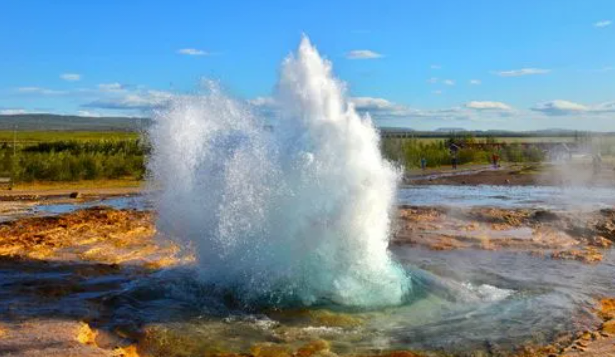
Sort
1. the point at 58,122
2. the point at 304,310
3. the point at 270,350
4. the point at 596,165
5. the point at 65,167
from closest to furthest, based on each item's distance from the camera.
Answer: the point at 270,350, the point at 304,310, the point at 65,167, the point at 596,165, the point at 58,122

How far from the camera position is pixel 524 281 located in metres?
9.34

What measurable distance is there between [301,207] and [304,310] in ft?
3.76

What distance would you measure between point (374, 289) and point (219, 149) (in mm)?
2473

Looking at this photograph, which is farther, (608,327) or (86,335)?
(608,327)

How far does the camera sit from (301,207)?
7539mm

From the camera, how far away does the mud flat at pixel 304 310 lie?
20.5ft

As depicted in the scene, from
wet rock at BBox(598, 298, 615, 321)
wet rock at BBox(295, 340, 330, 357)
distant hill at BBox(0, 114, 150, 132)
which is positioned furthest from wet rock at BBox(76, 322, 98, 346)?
distant hill at BBox(0, 114, 150, 132)

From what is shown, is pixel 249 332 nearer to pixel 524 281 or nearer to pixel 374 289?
pixel 374 289

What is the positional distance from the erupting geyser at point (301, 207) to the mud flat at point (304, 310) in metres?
0.38

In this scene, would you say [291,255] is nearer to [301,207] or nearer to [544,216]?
[301,207]

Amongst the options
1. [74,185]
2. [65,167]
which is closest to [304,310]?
[74,185]

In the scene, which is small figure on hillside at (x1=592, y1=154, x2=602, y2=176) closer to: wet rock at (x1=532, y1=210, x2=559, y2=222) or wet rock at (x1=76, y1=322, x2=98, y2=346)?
wet rock at (x1=532, y1=210, x2=559, y2=222)

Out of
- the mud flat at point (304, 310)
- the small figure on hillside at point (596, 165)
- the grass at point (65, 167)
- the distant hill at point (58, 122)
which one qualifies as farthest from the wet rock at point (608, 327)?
the distant hill at point (58, 122)

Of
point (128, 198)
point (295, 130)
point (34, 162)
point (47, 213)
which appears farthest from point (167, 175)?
point (34, 162)
